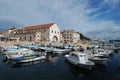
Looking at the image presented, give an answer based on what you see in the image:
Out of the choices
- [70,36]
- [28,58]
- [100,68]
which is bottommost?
[100,68]

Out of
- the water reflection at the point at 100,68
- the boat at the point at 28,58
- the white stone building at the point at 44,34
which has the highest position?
the white stone building at the point at 44,34

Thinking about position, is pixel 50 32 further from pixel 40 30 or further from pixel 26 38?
pixel 26 38

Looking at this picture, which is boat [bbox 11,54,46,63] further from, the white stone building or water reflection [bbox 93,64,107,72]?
the white stone building

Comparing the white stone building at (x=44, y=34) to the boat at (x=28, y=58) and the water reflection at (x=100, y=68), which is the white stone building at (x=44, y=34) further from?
the water reflection at (x=100, y=68)

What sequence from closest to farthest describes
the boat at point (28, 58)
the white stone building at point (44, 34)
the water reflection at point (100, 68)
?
the water reflection at point (100, 68)
the boat at point (28, 58)
the white stone building at point (44, 34)

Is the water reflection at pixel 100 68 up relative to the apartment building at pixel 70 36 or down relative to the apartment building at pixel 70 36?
down

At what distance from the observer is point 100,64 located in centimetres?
2638

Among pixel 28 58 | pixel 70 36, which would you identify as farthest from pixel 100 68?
pixel 70 36

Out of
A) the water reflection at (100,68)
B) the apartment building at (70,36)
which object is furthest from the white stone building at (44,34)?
the water reflection at (100,68)

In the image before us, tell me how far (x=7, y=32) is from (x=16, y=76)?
10602 cm

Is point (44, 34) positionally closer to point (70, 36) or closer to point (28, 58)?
point (70, 36)

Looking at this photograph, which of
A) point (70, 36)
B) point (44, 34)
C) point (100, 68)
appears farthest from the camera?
point (70, 36)

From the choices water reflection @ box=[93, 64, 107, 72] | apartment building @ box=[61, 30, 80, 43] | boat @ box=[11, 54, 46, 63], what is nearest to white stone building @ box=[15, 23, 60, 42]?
apartment building @ box=[61, 30, 80, 43]

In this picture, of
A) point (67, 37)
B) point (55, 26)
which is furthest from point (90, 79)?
point (67, 37)
